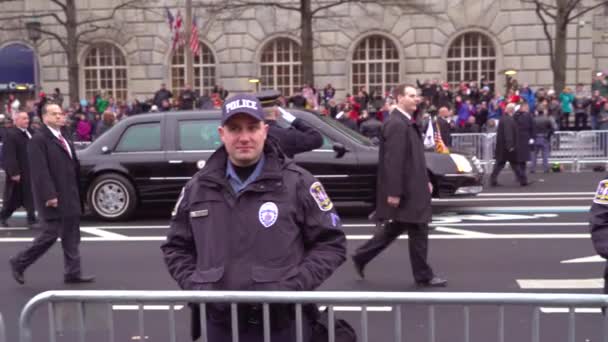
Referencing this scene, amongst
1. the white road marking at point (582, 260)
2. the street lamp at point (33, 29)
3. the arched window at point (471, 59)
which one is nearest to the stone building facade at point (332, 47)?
the arched window at point (471, 59)

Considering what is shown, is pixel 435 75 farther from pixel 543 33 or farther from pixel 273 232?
pixel 273 232

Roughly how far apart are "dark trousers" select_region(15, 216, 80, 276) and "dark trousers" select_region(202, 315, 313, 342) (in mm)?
4697

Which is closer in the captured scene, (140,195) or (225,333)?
(225,333)

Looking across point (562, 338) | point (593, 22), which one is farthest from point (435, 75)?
point (562, 338)

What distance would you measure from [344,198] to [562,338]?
5.88 meters

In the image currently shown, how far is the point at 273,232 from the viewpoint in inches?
124

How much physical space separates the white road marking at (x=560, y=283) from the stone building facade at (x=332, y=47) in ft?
66.3

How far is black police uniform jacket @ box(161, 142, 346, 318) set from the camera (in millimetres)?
3133

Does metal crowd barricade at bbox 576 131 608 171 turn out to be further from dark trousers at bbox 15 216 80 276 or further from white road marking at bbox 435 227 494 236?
dark trousers at bbox 15 216 80 276

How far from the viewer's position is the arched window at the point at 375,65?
94.7 ft

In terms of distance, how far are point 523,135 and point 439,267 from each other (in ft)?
29.1

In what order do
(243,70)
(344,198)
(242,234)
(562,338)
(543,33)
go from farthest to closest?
(243,70)
(543,33)
(344,198)
(562,338)
(242,234)

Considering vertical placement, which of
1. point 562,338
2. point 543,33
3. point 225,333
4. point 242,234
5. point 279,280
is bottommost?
point 562,338

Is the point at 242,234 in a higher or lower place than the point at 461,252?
higher
